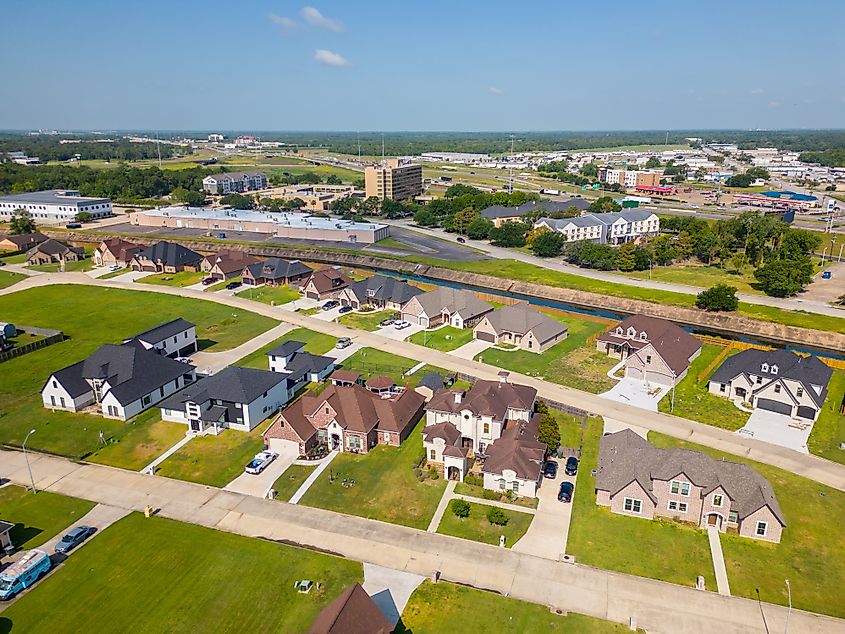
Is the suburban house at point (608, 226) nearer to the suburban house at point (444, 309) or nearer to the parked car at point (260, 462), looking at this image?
the suburban house at point (444, 309)

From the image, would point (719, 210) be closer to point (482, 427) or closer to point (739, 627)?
point (482, 427)

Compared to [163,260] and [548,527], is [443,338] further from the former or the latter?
[163,260]

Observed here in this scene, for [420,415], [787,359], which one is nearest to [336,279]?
[420,415]

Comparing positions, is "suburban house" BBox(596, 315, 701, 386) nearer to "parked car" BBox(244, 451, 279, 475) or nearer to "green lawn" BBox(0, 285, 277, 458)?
"parked car" BBox(244, 451, 279, 475)

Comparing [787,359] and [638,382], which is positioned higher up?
[787,359]

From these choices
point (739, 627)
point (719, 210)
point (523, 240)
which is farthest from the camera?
point (719, 210)

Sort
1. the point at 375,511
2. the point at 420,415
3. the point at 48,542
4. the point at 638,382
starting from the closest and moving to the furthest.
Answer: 1. the point at 48,542
2. the point at 375,511
3. the point at 420,415
4. the point at 638,382

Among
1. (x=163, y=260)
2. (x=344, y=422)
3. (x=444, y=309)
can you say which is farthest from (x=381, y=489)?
(x=163, y=260)

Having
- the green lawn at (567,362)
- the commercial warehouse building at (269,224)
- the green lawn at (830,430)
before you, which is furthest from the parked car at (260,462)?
the commercial warehouse building at (269,224)
